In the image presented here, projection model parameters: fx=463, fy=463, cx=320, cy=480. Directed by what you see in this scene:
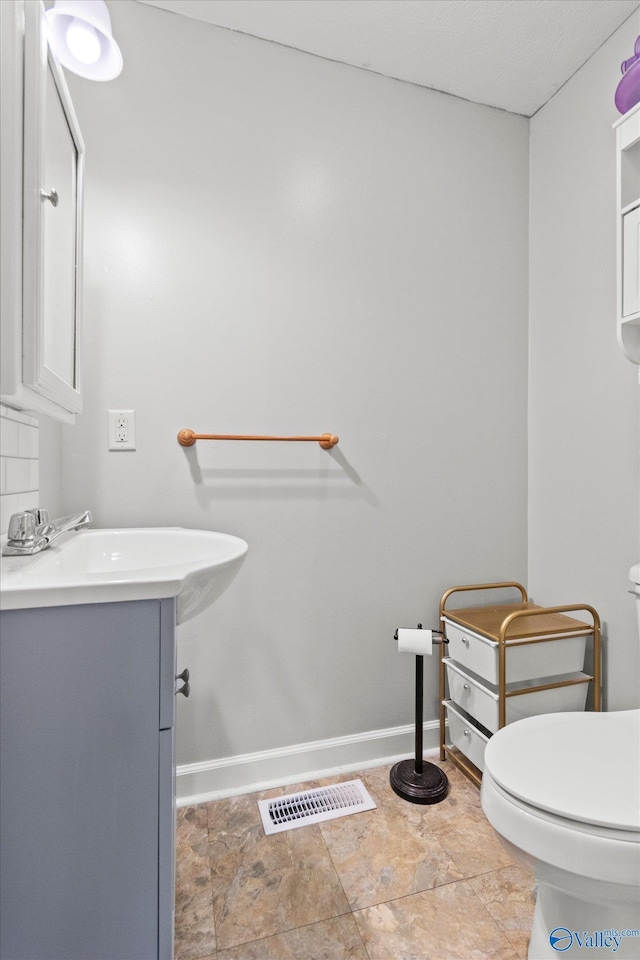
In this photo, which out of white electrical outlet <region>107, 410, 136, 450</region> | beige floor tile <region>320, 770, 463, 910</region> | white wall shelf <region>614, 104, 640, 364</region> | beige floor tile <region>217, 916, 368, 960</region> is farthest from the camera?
white electrical outlet <region>107, 410, 136, 450</region>

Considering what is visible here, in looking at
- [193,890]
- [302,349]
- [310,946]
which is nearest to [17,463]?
[302,349]

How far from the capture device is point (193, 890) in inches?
44.3

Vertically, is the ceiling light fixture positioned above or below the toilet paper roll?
above

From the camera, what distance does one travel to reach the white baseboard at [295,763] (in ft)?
4.69

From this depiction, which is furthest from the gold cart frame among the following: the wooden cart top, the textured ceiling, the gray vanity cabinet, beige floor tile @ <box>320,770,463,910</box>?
the textured ceiling

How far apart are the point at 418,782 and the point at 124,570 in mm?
1202

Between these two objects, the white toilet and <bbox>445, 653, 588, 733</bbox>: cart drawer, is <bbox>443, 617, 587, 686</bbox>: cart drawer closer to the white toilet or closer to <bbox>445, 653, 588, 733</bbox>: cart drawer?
<bbox>445, 653, 588, 733</bbox>: cart drawer

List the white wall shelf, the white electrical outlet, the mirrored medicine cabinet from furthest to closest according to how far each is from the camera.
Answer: the white electrical outlet < the white wall shelf < the mirrored medicine cabinet

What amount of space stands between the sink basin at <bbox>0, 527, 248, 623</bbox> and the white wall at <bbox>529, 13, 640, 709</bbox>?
1185mm

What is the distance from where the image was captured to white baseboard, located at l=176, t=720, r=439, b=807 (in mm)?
1429

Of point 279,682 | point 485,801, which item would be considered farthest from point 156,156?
point 485,801

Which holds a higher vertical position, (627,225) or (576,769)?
(627,225)

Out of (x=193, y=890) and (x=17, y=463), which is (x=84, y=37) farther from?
(x=193, y=890)

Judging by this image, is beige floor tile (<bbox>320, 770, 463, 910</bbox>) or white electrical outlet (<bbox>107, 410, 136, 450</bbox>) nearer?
beige floor tile (<bbox>320, 770, 463, 910</bbox>)
